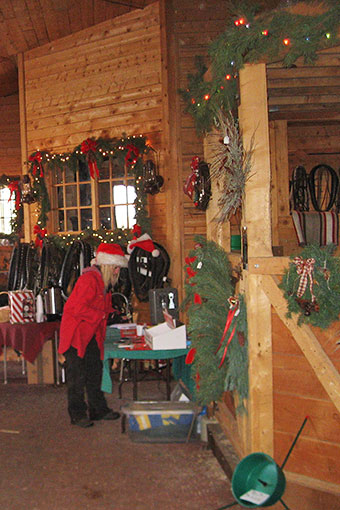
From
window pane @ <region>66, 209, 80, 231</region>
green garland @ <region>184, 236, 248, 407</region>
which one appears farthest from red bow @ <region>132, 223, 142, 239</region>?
green garland @ <region>184, 236, 248, 407</region>

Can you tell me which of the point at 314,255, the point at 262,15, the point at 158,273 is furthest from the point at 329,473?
the point at 158,273

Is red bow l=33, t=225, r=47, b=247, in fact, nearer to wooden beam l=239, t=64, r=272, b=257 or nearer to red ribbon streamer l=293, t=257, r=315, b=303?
wooden beam l=239, t=64, r=272, b=257

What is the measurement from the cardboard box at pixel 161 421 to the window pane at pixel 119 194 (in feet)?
15.7

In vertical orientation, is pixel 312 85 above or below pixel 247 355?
above

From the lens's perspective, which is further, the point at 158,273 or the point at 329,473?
the point at 158,273

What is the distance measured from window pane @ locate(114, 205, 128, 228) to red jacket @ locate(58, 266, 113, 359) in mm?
3743

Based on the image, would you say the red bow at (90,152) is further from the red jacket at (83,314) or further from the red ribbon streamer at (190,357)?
the red ribbon streamer at (190,357)

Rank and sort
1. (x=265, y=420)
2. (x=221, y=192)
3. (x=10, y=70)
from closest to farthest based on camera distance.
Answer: (x=265, y=420) → (x=221, y=192) → (x=10, y=70)

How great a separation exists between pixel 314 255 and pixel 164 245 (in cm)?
518

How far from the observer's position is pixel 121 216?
9.49 m

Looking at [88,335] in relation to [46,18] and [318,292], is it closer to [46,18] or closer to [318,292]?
[318,292]

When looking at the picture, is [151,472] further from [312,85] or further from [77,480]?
[312,85]

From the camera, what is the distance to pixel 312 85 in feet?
16.0

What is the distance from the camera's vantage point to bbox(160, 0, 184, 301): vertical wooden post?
852 cm
